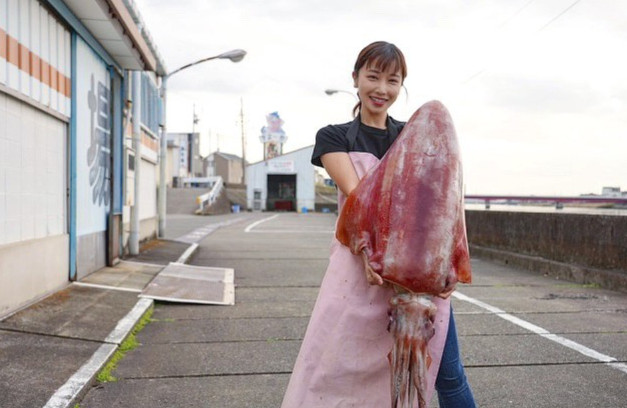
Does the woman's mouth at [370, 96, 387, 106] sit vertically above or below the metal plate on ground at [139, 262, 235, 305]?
above

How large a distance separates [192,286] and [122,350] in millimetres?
3092

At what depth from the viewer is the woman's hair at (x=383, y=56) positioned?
213 centimetres

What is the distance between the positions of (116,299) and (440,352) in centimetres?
536

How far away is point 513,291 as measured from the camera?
8.17 meters

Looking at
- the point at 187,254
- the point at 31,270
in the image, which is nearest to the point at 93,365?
the point at 31,270

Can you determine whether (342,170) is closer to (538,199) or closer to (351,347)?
(351,347)

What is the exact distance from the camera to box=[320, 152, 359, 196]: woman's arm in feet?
6.87

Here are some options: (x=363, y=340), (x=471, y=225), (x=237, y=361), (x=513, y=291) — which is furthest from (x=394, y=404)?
(x=471, y=225)

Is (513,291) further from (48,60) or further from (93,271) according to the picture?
(48,60)

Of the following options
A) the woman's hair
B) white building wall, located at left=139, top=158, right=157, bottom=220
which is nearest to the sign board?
white building wall, located at left=139, top=158, right=157, bottom=220

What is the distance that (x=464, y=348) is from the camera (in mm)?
5066

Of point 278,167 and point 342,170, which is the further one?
point 278,167

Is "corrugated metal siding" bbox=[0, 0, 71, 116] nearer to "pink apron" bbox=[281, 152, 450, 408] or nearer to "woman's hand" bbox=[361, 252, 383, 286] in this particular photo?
"pink apron" bbox=[281, 152, 450, 408]

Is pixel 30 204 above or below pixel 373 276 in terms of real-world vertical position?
above
